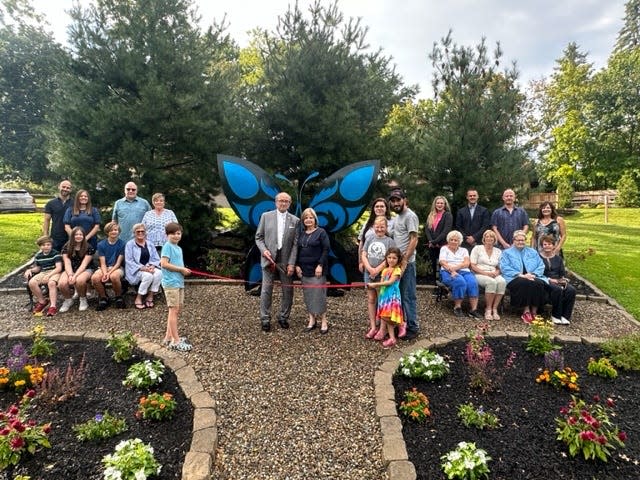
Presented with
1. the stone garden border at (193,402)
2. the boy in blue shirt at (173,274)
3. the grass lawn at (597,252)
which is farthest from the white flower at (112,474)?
the grass lawn at (597,252)

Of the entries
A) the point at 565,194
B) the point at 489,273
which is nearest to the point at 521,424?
the point at 489,273

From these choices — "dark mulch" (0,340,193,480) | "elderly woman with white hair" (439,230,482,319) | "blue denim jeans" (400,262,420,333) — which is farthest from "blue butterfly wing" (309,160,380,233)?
"dark mulch" (0,340,193,480)

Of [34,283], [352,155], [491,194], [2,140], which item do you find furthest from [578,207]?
[2,140]

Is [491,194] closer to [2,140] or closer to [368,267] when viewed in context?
[368,267]

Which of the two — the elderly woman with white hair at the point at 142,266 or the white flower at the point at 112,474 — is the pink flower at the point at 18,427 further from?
the elderly woman with white hair at the point at 142,266

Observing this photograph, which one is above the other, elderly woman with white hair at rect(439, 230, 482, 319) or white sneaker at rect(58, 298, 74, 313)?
elderly woman with white hair at rect(439, 230, 482, 319)

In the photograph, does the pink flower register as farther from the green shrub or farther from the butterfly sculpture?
the green shrub

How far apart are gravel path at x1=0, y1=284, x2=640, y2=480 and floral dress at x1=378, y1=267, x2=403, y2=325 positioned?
37cm

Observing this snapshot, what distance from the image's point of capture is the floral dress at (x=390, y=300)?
4.11 metres

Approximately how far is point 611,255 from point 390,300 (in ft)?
28.3

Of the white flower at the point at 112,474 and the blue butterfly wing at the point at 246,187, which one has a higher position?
the blue butterfly wing at the point at 246,187

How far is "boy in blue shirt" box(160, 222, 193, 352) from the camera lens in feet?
12.7

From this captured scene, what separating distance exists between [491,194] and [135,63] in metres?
6.76

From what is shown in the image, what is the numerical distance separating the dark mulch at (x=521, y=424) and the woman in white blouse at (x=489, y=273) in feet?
4.19
